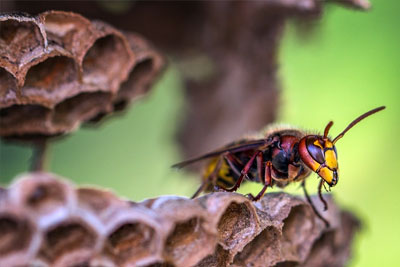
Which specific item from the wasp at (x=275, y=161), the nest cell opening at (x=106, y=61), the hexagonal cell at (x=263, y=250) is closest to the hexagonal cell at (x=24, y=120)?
the nest cell opening at (x=106, y=61)

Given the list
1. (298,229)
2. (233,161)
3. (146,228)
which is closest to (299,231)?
(298,229)

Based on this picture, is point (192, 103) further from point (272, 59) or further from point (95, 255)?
point (95, 255)

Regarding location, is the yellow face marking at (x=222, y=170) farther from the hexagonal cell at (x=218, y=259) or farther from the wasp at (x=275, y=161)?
the hexagonal cell at (x=218, y=259)

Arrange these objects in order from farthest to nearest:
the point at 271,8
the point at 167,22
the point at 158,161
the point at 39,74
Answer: the point at 158,161
the point at 167,22
the point at 271,8
the point at 39,74

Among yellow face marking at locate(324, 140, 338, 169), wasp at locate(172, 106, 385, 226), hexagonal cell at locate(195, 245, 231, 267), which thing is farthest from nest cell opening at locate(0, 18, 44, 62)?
yellow face marking at locate(324, 140, 338, 169)

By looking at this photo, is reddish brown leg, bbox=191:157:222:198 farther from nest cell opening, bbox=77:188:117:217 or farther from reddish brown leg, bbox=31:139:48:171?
nest cell opening, bbox=77:188:117:217

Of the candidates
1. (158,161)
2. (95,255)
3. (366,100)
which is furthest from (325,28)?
(95,255)
